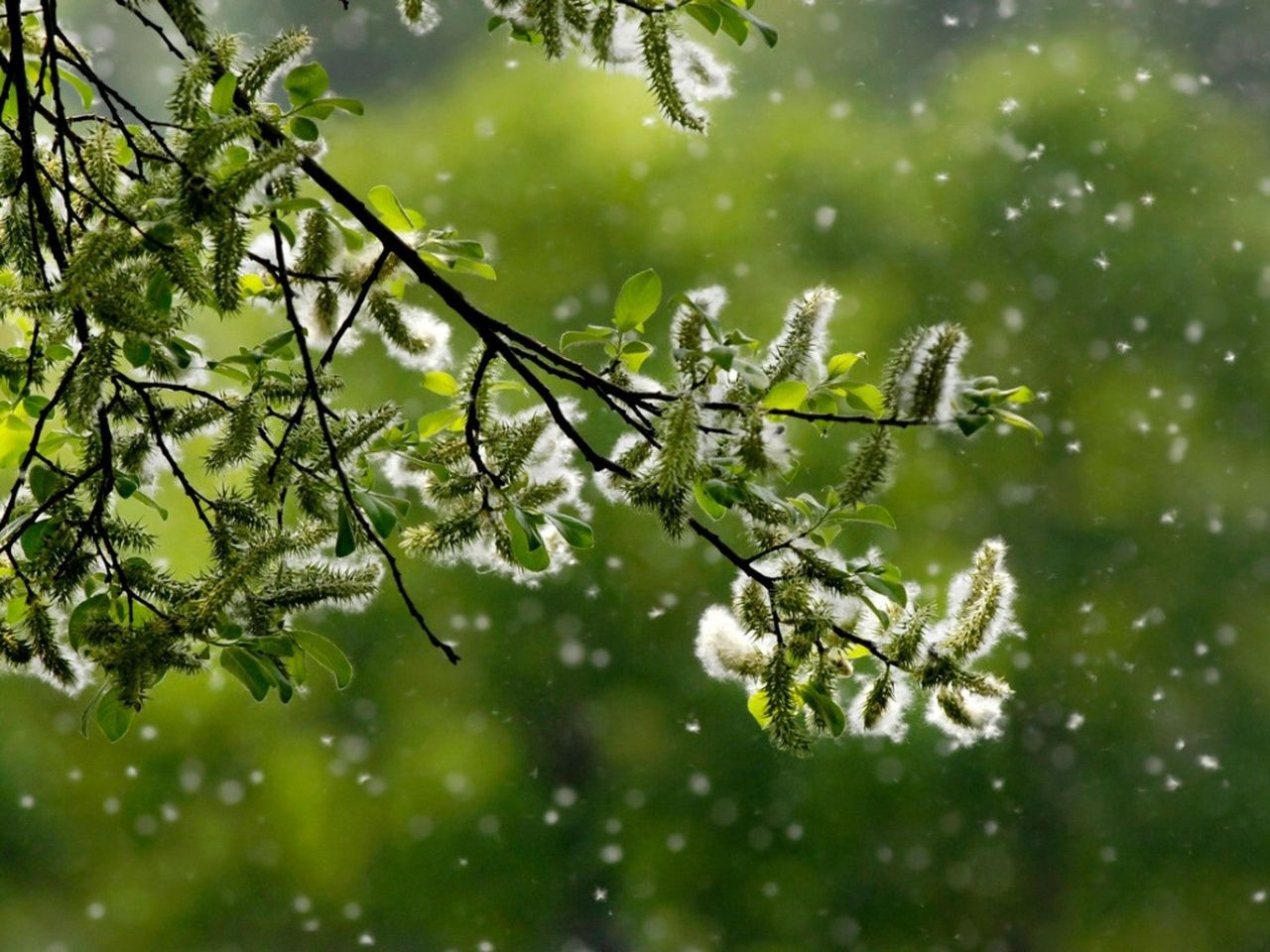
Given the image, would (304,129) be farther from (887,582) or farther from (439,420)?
(887,582)

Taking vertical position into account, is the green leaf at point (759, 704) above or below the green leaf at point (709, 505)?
below

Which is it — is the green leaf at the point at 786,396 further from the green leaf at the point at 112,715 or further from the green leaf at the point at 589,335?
the green leaf at the point at 112,715

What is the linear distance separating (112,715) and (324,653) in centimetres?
13

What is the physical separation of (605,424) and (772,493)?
2.84 m

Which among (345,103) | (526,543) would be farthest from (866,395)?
(345,103)

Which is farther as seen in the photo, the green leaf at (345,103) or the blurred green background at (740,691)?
the blurred green background at (740,691)

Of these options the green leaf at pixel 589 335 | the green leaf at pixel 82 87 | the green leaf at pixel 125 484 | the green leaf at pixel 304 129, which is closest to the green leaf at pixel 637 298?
the green leaf at pixel 589 335

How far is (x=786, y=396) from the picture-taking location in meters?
0.68

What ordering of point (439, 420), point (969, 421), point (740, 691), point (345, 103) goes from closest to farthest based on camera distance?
point (969, 421), point (345, 103), point (439, 420), point (740, 691)

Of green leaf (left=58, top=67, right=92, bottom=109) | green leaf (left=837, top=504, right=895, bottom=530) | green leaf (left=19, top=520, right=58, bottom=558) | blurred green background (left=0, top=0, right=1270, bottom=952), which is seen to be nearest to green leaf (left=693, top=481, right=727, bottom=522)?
green leaf (left=837, top=504, right=895, bottom=530)

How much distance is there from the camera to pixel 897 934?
396cm

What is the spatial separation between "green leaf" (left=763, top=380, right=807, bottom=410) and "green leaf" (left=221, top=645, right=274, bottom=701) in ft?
1.15

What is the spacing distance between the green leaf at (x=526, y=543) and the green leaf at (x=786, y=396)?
0.56 feet

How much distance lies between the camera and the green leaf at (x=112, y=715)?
0.75 meters
